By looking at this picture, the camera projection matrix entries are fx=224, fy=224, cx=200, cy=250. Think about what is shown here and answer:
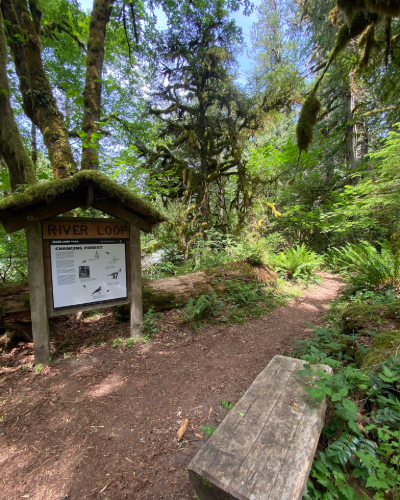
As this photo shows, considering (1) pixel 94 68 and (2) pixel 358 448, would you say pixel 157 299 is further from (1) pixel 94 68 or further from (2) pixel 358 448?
(1) pixel 94 68

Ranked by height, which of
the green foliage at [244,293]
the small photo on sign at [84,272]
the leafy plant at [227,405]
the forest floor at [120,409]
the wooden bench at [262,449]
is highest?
the small photo on sign at [84,272]

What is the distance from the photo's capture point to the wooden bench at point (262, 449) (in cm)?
116

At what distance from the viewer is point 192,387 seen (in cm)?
281

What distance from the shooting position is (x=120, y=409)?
96.9 inches

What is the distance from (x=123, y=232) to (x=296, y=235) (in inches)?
422

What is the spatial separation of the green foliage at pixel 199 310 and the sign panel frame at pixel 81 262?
4.19 ft

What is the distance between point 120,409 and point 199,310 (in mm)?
2305

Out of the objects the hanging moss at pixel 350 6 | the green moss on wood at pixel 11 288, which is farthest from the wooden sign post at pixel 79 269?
the hanging moss at pixel 350 6

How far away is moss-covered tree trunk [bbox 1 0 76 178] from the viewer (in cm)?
505

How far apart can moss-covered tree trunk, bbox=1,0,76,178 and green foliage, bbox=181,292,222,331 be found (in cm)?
403

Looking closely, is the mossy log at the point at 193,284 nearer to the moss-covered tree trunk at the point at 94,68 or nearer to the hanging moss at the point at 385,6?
the moss-covered tree trunk at the point at 94,68

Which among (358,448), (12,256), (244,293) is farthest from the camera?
(244,293)

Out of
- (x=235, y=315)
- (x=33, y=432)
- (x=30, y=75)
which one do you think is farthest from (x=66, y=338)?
(x=30, y=75)

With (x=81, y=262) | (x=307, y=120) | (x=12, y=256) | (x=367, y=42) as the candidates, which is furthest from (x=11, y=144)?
(x=367, y=42)
